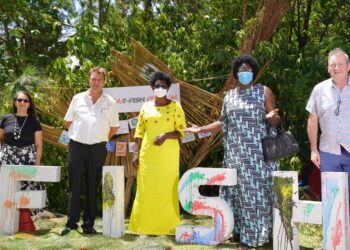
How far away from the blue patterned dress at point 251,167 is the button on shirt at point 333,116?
570mm

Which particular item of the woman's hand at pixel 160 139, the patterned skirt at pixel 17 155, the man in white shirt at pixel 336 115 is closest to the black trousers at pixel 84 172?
the woman's hand at pixel 160 139

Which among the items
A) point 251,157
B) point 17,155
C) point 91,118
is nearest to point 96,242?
point 91,118

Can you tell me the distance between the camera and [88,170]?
187 inches

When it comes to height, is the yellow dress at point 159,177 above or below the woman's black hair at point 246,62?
below

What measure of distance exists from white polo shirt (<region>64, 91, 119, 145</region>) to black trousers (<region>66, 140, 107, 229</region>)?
0.08 meters

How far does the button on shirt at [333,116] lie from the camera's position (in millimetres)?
3703

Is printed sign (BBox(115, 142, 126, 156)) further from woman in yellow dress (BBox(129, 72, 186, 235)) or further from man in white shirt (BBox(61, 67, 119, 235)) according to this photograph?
woman in yellow dress (BBox(129, 72, 186, 235))

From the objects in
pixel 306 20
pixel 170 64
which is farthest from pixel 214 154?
pixel 306 20

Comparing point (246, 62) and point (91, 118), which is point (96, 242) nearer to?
point (91, 118)

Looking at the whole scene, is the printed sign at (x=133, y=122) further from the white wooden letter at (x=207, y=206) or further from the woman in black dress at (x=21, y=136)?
the white wooden letter at (x=207, y=206)

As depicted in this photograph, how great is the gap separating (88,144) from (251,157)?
161 centimetres

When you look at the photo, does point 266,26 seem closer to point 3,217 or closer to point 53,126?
point 53,126

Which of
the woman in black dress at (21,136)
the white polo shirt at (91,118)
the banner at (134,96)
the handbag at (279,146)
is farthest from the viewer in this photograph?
the banner at (134,96)

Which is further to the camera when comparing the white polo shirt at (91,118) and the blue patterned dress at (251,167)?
the white polo shirt at (91,118)
